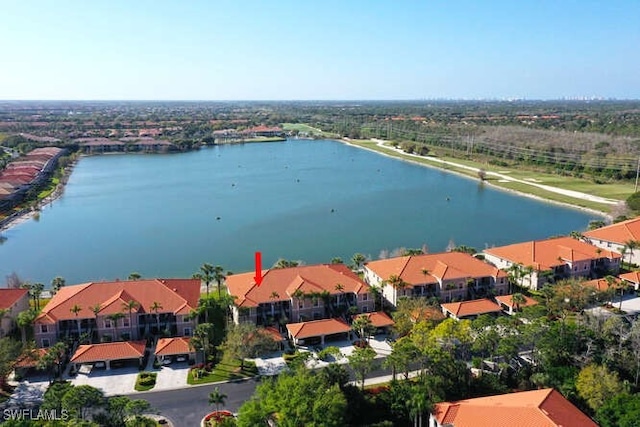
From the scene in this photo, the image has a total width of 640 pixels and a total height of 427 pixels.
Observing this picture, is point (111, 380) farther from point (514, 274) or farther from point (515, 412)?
point (514, 274)

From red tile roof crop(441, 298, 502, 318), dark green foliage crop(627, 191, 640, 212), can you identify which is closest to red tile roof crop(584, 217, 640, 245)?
dark green foliage crop(627, 191, 640, 212)

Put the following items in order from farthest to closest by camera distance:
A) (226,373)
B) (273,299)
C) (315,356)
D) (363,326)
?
1. (273,299)
2. (363,326)
3. (315,356)
4. (226,373)

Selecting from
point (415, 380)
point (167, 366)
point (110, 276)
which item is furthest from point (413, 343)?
point (110, 276)

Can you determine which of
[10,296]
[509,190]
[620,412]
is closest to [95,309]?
[10,296]

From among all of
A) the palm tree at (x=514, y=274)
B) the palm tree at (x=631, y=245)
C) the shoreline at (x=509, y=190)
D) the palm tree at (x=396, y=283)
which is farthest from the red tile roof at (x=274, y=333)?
the shoreline at (x=509, y=190)

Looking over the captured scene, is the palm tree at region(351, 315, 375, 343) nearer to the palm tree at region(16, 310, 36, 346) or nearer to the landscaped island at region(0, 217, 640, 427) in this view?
the landscaped island at region(0, 217, 640, 427)
